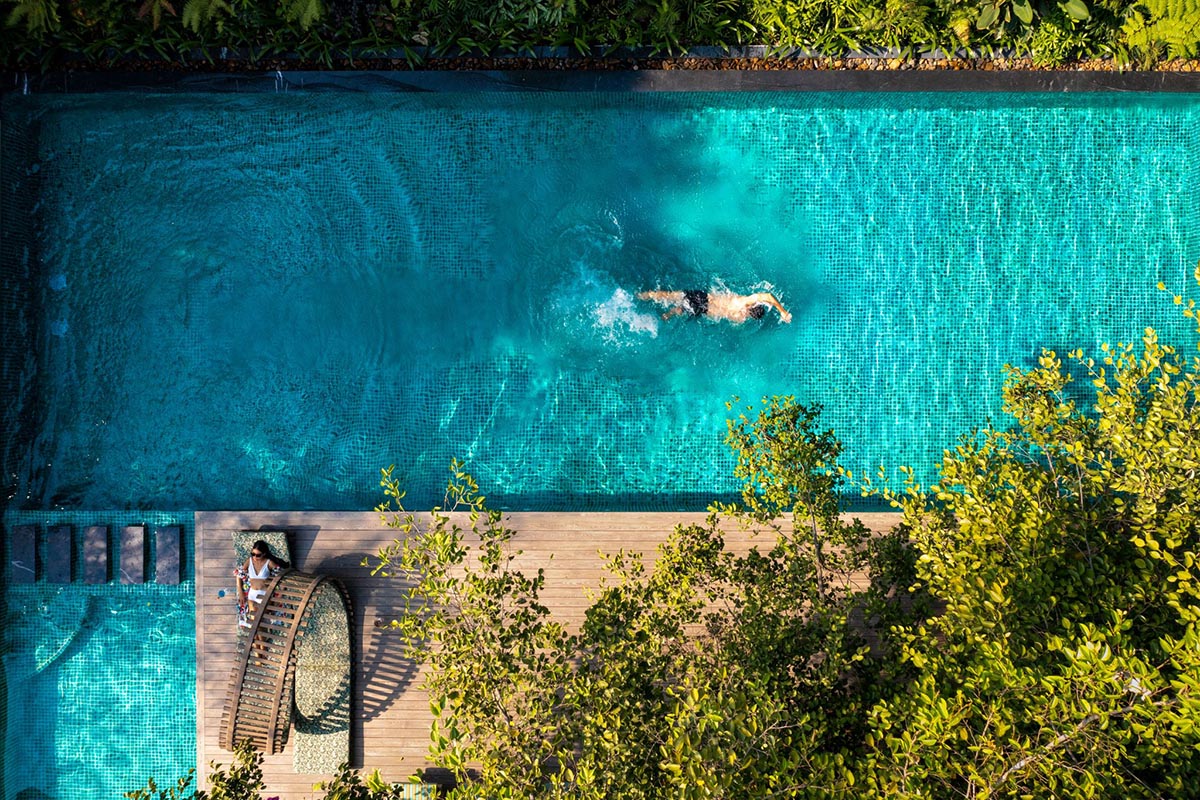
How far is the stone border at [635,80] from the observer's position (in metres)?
7.21

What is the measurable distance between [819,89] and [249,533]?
7648 millimetres

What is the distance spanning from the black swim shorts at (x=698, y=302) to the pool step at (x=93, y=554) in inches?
240

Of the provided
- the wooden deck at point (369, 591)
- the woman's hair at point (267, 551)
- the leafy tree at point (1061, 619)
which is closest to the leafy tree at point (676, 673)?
the leafy tree at point (1061, 619)

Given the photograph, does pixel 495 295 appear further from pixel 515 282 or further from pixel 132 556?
pixel 132 556

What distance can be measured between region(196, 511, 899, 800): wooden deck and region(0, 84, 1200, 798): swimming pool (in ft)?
1.80

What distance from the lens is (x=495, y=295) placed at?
7676mm

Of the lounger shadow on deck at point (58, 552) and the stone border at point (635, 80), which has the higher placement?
the stone border at point (635, 80)

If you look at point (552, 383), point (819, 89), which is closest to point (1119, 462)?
point (819, 89)

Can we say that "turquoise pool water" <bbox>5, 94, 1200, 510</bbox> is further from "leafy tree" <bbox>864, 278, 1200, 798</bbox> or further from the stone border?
"leafy tree" <bbox>864, 278, 1200, 798</bbox>

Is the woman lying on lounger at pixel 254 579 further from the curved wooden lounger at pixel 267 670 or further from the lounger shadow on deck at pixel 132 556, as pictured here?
the lounger shadow on deck at pixel 132 556

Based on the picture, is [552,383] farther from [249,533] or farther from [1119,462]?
[1119,462]

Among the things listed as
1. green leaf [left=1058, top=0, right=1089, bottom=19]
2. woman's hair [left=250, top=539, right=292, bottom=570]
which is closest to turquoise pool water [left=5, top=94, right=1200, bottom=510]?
woman's hair [left=250, top=539, right=292, bottom=570]

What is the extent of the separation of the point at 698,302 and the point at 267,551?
17.3ft

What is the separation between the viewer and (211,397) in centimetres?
766
